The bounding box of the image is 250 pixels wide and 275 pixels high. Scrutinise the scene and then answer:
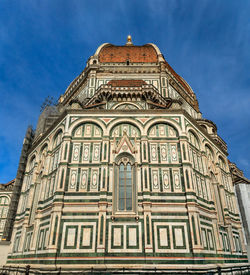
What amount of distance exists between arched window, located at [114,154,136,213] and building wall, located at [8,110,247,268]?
5.9 inches

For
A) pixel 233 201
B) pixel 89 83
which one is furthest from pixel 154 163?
pixel 89 83

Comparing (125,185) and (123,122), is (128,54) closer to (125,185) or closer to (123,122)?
(123,122)

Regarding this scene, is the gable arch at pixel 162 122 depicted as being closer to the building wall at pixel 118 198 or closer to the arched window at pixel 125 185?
the building wall at pixel 118 198

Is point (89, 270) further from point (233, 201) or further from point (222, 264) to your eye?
point (233, 201)

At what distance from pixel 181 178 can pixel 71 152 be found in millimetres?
8472

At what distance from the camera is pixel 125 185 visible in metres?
16.6

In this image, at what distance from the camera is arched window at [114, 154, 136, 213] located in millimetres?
15969

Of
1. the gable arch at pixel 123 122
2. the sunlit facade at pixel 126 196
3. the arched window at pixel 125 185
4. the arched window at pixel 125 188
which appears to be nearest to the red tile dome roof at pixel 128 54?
the sunlit facade at pixel 126 196

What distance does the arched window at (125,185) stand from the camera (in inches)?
→ 629

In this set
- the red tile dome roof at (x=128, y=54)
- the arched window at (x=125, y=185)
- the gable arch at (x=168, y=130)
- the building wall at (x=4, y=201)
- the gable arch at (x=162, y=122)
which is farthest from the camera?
the building wall at (x=4, y=201)

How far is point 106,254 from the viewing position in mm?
14336

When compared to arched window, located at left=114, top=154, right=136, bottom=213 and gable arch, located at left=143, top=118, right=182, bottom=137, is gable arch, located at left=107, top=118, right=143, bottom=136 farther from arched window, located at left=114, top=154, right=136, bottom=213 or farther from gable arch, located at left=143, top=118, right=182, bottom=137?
arched window, located at left=114, top=154, right=136, bottom=213

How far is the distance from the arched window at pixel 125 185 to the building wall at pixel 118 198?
0.15 m

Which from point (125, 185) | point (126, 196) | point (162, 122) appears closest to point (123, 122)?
point (162, 122)
